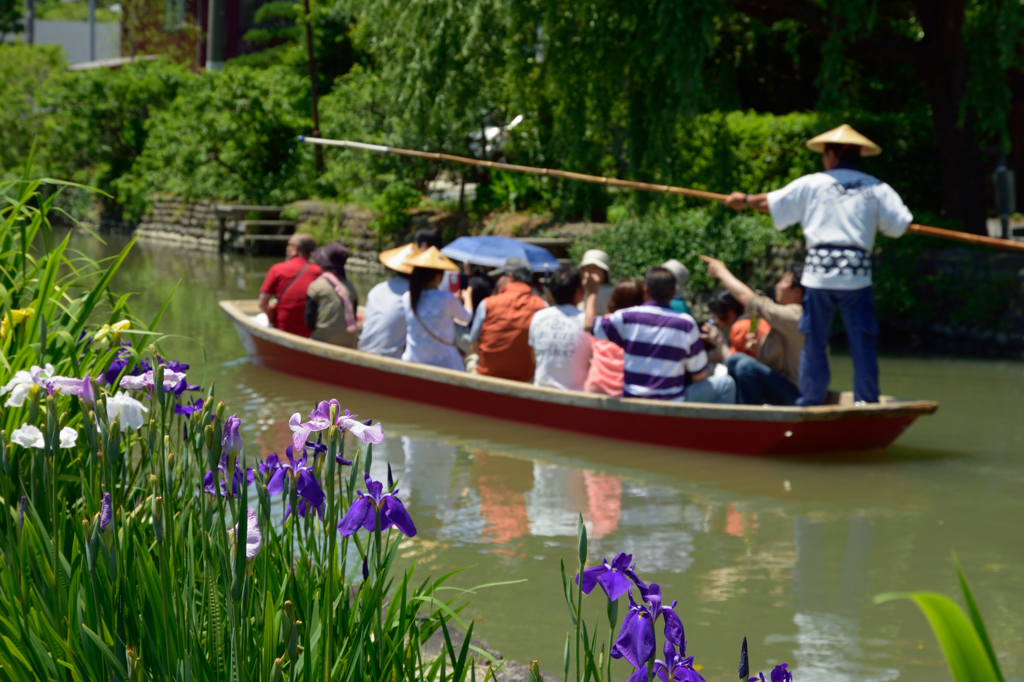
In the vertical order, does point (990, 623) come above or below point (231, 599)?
below

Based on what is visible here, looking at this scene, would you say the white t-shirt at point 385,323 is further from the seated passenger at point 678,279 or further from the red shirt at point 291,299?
the seated passenger at point 678,279

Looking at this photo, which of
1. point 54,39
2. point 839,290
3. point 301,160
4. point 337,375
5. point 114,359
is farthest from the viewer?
point 54,39

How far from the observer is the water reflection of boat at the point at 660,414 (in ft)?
21.5

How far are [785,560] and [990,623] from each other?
0.91 metres

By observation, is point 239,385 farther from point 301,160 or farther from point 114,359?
point 301,160

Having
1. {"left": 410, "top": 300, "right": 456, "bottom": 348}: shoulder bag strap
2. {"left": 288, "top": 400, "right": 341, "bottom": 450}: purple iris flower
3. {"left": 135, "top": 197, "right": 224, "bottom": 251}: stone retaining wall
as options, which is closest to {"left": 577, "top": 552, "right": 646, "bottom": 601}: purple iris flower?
{"left": 288, "top": 400, "right": 341, "bottom": 450}: purple iris flower

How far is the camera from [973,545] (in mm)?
5188

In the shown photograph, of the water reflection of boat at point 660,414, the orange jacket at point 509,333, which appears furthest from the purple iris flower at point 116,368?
the orange jacket at point 509,333

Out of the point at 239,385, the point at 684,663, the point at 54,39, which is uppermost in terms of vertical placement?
the point at 54,39

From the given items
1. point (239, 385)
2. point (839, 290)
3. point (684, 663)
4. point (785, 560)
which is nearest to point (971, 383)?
point (839, 290)

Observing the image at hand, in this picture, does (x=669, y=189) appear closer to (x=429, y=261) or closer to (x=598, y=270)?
(x=598, y=270)

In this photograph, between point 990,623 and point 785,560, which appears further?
point 785,560

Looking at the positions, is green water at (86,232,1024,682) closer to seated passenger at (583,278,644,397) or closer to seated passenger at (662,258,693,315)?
seated passenger at (583,278,644,397)

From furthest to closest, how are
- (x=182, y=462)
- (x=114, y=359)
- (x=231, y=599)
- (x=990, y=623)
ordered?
(x=990, y=623)
(x=114, y=359)
(x=182, y=462)
(x=231, y=599)
